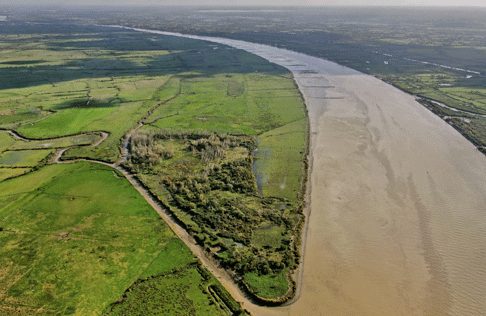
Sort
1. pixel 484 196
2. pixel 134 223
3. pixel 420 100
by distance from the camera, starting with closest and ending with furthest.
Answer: pixel 134 223
pixel 484 196
pixel 420 100

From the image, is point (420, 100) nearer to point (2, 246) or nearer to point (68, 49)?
point (2, 246)

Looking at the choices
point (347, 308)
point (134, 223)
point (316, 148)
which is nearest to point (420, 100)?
point (316, 148)

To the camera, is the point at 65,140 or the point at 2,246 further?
the point at 65,140

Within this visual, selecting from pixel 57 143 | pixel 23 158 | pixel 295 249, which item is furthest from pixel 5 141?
pixel 295 249

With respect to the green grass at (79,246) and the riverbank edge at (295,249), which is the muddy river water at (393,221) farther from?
the green grass at (79,246)

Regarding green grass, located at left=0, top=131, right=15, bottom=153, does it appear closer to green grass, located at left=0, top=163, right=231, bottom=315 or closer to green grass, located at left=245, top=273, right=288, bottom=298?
green grass, located at left=0, top=163, right=231, bottom=315

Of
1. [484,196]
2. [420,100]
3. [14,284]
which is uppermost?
[420,100]

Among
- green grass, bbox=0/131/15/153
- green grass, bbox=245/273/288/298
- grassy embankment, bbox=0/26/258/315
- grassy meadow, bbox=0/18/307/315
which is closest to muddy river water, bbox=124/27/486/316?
green grass, bbox=245/273/288/298

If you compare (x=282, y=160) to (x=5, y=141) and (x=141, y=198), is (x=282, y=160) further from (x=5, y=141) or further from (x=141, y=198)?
(x=5, y=141)
